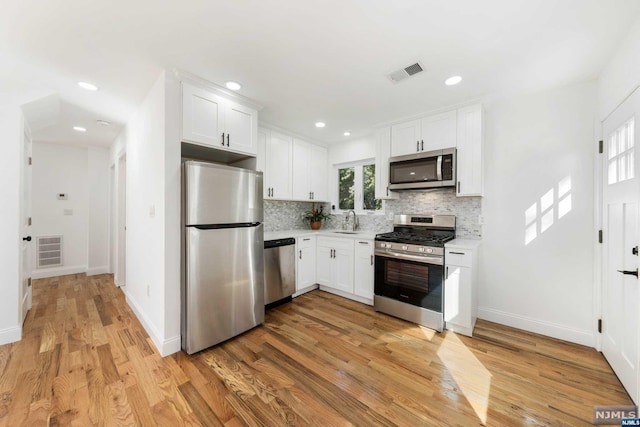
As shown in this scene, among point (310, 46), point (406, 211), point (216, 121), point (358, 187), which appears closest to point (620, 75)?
point (406, 211)

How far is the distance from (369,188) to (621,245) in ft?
9.31

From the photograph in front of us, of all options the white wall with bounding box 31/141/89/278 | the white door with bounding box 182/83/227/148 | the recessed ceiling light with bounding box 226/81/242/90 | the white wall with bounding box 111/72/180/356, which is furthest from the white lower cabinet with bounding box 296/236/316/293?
the white wall with bounding box 31/141/89/278

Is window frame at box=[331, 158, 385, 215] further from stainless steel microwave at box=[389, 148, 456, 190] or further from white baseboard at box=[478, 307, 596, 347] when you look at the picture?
white baseboard at box=[478, 307, 596, 347]

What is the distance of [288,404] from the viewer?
→ 1.62 meters

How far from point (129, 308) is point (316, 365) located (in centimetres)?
269

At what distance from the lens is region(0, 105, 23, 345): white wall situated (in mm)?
2322

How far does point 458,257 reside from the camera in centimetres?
252

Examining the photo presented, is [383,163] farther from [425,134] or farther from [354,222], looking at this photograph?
[354,222]

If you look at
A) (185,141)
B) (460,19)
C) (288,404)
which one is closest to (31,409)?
(288,404)

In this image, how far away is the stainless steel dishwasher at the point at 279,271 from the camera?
120 inches

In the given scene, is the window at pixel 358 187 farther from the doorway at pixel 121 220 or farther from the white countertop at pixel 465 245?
the doorway at pixel 121 220

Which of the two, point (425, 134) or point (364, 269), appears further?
point (364, 269)

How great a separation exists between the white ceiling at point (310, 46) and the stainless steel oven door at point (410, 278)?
180 cm

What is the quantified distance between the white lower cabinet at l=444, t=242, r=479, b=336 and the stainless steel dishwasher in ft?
6.24
